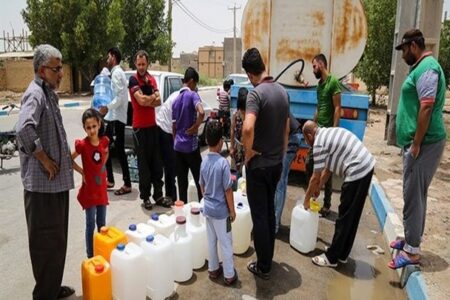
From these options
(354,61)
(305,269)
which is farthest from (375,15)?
(305,269)

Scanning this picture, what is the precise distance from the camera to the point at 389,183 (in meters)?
6.42

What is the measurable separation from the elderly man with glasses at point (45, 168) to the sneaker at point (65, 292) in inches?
9.6

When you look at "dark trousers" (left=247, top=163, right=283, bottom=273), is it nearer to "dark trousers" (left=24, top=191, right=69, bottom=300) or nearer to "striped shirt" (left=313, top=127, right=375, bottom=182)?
"striped shirt" (left=313, top=127, right=375, bottom=182)

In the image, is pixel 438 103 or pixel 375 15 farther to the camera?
pixel 375 15

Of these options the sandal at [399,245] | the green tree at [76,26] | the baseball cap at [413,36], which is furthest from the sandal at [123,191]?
the green tree at [76,26]

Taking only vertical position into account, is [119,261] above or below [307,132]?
below

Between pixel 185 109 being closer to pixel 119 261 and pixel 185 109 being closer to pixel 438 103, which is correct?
pixel 119 261

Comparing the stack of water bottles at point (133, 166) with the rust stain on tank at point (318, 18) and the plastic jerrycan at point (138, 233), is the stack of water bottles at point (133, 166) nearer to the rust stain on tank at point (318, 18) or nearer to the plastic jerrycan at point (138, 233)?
the plastic jerrycan at point (138, 233)

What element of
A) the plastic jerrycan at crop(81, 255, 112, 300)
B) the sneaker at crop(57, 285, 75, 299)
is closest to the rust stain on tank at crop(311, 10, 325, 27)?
the plastic jerrycan at crop(81, 255, 112, 300)

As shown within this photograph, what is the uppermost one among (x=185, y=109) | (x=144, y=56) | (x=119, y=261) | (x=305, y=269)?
(x=144, y=56)

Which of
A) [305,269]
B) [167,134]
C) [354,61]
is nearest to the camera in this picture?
[305,269]

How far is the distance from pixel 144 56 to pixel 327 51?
8.89 feet

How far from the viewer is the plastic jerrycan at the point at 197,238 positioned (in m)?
3.64

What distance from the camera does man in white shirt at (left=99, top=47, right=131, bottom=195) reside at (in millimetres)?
5539
